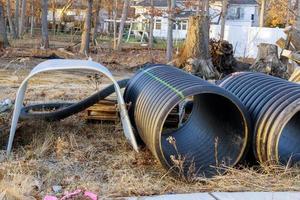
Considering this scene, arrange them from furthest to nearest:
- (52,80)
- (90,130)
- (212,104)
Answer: (52,80) < (90,130) < (212,104)

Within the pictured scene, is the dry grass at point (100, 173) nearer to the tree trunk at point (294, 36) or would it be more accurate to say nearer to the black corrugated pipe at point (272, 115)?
the black corrugated pipe at point (272, 115)

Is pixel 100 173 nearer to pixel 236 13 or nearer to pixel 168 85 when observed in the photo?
pixel 168 85

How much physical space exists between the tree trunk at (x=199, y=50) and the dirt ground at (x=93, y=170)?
21.3 feet

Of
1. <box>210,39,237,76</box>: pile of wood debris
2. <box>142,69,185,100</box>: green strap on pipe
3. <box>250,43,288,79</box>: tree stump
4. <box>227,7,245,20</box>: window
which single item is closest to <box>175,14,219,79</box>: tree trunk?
<box>210,39,237,76</box>: pile of wood debris

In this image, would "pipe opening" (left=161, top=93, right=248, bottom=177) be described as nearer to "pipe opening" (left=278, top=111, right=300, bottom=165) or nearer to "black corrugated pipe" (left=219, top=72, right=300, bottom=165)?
A: "black corrugated pipe" (left=219, top=72, right=300, bottom=165)

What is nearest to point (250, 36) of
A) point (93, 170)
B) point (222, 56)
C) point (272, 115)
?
point (222, 56)

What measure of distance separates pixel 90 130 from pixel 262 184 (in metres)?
3.30

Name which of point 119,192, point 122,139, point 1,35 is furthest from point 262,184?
point 1,35

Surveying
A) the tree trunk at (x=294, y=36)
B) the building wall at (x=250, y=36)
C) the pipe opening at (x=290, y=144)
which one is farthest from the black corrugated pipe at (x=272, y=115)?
the building wall at (x=250, y=36)

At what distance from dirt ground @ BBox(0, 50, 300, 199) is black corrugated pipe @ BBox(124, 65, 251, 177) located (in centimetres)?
26

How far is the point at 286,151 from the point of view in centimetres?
662

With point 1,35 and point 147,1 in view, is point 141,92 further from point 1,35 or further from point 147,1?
point 147,1

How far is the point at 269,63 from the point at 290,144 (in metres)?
9.00

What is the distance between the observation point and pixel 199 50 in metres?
14.8
